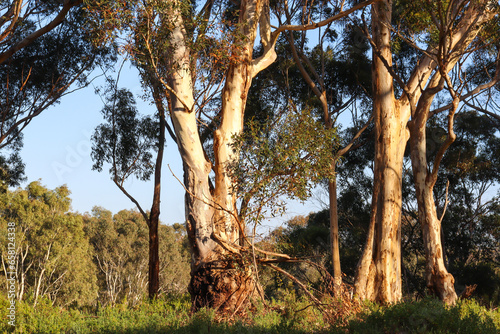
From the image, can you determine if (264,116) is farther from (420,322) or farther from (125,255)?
(125,255)

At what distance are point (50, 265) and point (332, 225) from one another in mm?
15809

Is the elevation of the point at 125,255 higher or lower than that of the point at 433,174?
lower

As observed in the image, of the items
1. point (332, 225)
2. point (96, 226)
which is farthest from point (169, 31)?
point (96, 226)

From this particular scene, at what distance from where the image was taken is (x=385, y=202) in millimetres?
10641

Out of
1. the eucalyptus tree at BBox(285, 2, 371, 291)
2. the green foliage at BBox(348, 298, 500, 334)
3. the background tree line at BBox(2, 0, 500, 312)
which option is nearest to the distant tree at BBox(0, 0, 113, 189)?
the background tree line at BBox(2, 0, 500, 312)

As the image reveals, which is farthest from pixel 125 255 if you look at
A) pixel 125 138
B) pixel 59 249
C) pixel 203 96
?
pixel 203 96

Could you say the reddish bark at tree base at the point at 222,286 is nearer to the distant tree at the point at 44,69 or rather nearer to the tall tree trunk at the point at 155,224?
the tall tree trunk at the point at 155,224

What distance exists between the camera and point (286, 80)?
16.2 m

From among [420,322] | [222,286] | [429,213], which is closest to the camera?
[420,322]

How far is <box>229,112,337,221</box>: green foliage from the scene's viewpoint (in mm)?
8570

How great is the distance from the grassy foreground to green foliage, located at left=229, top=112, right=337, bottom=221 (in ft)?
5.79

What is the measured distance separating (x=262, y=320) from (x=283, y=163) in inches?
98.6

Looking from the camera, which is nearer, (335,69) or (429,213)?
(429,213)

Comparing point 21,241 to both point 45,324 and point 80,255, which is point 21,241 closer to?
point 80,255
